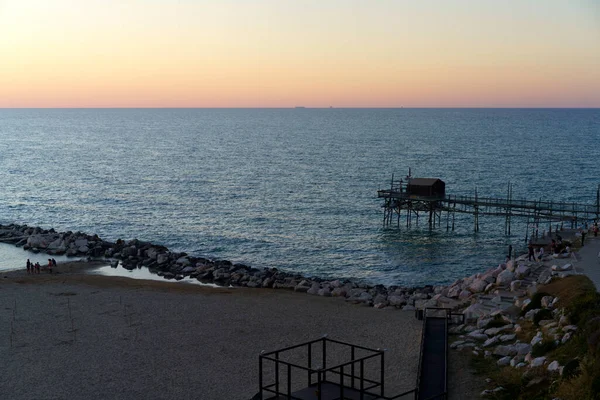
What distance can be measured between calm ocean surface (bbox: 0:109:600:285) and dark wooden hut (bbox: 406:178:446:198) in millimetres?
3595

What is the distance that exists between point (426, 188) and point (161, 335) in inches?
1428

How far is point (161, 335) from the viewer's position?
2953 centimetres

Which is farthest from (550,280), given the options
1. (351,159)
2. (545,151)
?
(545,151)

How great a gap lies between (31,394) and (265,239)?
111 ft

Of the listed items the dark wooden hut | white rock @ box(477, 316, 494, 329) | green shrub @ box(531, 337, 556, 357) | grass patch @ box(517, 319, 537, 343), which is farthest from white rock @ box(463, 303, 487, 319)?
the dark wooden hut

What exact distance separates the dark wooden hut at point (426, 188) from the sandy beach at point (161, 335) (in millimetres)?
25493

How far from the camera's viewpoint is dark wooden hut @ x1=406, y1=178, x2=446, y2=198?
59.9 metres

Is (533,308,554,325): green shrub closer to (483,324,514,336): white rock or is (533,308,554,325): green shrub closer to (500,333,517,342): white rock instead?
(483,324,514,336): white rock

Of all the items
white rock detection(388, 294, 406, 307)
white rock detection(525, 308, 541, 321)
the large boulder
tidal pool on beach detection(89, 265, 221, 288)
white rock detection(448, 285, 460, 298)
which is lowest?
tidal pool on beach detection(89, 265, 221, 288)

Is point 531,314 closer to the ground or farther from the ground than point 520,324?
farther from the ground

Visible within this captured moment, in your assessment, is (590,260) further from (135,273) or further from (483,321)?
(135,273)

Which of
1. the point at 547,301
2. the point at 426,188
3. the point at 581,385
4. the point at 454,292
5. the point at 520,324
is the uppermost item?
the point at 426,188

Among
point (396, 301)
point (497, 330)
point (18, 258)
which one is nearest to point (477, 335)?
point (497, 330)

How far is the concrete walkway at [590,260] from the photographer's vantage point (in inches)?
1271
